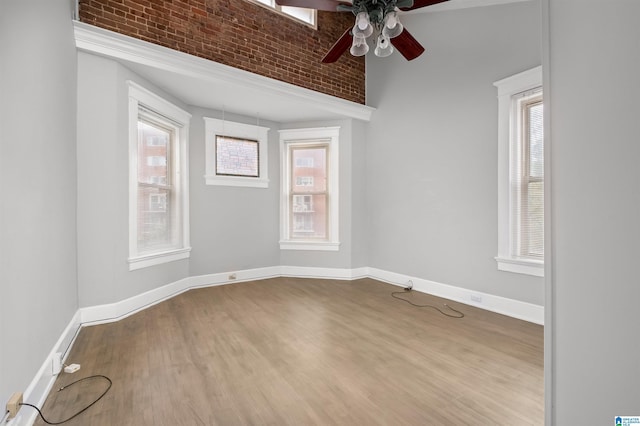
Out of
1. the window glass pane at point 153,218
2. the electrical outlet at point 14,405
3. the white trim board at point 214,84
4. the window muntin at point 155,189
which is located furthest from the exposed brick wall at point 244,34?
the electrical outlet at point 14,405

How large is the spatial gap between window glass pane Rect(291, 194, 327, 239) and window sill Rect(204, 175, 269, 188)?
0.58 m

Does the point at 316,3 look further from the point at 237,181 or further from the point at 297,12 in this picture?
the point at 237,181

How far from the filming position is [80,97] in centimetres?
277

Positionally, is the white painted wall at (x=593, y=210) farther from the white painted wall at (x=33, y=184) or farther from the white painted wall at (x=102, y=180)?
the white painted wall at (x=102, y=180)

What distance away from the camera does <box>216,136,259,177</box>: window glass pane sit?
4495mm

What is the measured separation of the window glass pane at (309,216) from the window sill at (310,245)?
0.46 ft

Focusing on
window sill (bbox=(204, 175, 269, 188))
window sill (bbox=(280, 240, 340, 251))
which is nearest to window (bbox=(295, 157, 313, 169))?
window sill (bbox=(204, 175, 269, 188))

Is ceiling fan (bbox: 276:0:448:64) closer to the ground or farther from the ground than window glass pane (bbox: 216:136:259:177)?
farther from the ground

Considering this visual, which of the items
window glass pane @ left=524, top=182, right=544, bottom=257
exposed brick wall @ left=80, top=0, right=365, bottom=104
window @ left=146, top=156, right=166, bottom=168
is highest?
exposed brick wall @ left=80, top=0, right=365, bottom=104

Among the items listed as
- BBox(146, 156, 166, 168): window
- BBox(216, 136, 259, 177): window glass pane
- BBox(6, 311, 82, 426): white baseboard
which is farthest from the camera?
BBox(216, 136, 259, 177): window glass pane

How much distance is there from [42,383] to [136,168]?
209cm

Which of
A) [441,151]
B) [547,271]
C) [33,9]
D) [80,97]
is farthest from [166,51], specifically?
[547,271]

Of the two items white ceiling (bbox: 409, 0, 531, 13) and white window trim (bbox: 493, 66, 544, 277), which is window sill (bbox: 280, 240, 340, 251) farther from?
white ceiling (bbox: 409, 0, 531, 13)

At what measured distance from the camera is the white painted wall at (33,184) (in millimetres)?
1456
